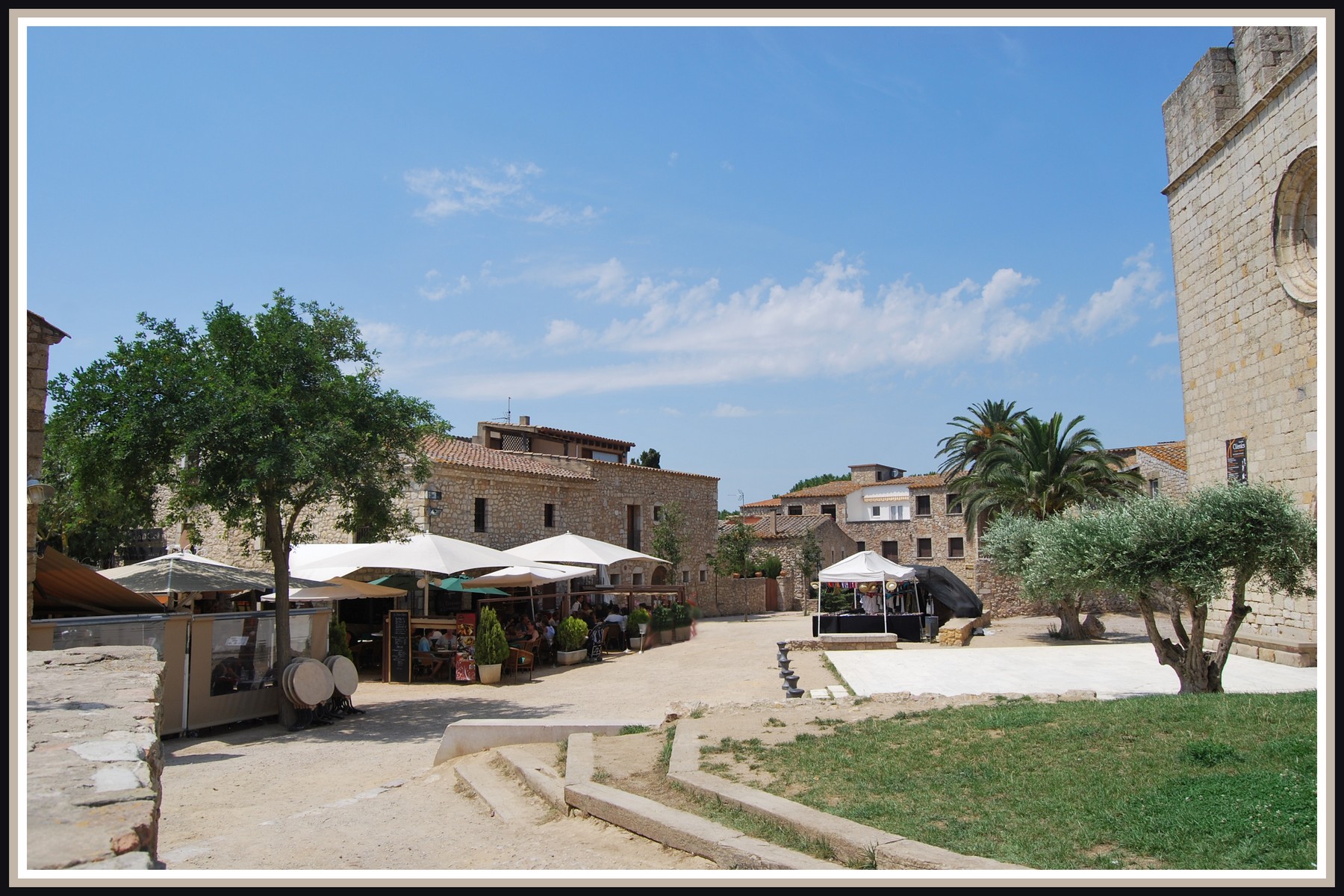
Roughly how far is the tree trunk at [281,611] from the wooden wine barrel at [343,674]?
59 centimetres

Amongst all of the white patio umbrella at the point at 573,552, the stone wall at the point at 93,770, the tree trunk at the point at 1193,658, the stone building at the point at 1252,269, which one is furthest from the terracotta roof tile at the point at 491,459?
the stone wall at the point at 93,770

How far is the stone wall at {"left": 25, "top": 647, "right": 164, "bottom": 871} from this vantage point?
2590mm

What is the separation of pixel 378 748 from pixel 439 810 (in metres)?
3.74

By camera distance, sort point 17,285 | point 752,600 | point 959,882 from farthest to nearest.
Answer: point 752,600, point 17,285, point 959,882

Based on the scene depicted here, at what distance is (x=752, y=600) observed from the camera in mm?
37719

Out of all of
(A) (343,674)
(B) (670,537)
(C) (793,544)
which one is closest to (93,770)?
(A) (343,674)

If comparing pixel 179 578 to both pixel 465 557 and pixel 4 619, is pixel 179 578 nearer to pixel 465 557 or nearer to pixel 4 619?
pixel 465 557

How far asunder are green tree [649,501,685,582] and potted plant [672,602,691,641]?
20.4 feet

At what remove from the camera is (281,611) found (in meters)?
12.1

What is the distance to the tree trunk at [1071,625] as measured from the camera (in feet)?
66.2

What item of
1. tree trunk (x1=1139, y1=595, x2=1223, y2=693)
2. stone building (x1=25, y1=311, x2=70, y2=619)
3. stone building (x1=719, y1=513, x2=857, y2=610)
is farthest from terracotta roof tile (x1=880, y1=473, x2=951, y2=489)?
stone building (x1=25, y1=311, x2=70, y2=619)

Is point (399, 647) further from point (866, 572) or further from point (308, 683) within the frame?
point (866, 572)

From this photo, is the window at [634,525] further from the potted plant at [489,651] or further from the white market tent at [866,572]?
the potted plant at [489,651]

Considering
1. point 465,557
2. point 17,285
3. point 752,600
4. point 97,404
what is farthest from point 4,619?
point 752,600
